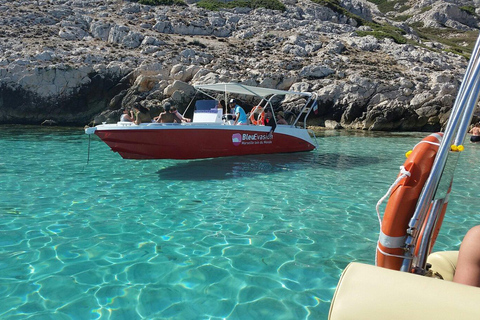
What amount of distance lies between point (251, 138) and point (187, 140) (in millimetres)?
2643

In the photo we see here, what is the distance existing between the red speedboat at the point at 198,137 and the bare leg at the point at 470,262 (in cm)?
934

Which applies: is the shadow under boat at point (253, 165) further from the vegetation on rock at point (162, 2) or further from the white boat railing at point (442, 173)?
the vegetation on rock at point (162, 2)

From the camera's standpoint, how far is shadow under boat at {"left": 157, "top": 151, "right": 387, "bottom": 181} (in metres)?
10.6

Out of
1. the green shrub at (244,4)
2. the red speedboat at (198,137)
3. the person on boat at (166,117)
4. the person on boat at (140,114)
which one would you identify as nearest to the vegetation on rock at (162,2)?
the green shrub at (244,4)

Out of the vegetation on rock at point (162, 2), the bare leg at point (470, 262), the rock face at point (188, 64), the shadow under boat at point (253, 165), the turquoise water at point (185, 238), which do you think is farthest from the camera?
the vegetation on rock at point (162, 2)

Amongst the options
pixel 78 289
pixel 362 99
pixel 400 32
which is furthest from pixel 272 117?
pixel 400 32

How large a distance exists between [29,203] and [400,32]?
64.3 m

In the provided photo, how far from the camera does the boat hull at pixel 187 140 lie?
10711 mm

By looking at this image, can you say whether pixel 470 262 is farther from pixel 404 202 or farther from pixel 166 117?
pixel 166 117

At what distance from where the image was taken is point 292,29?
5009cm

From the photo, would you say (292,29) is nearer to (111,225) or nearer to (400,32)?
(400,32)

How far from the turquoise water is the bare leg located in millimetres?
1506

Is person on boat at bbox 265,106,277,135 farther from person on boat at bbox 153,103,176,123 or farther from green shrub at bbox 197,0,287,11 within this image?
green shrub at bbox 197,0,287,11

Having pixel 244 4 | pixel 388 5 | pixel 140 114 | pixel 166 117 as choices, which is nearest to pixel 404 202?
pixel 140 114
